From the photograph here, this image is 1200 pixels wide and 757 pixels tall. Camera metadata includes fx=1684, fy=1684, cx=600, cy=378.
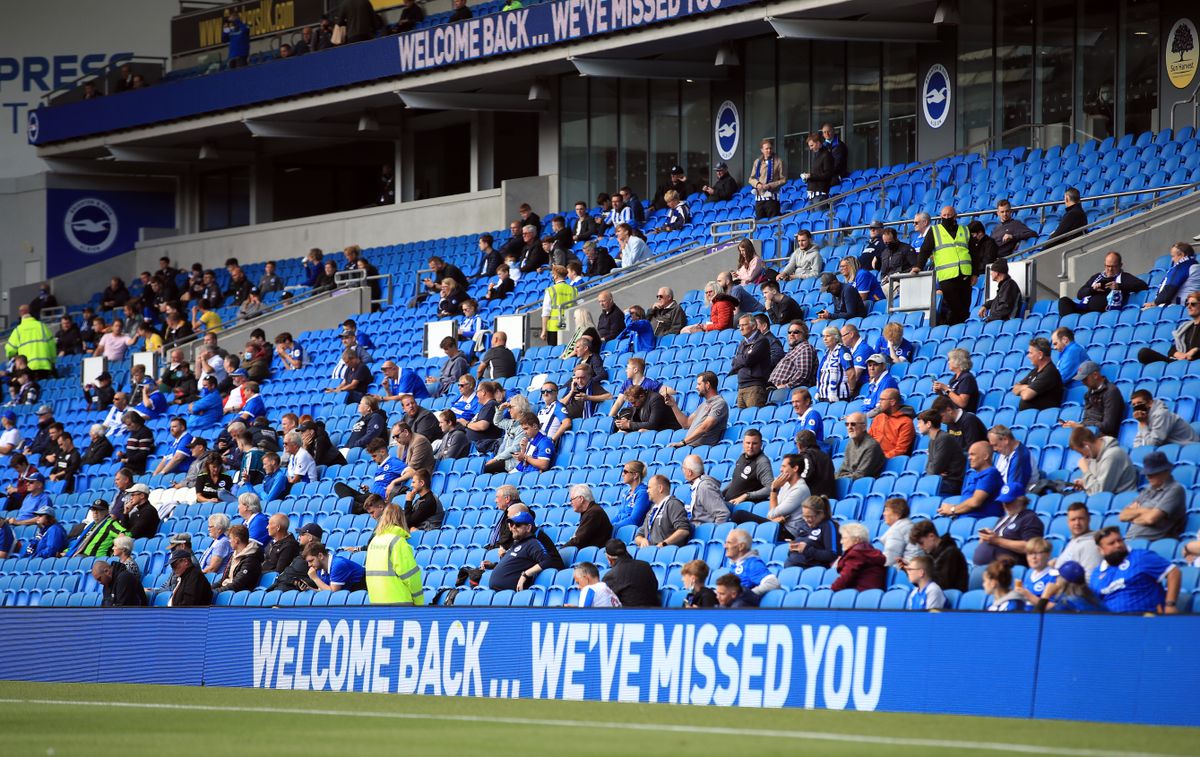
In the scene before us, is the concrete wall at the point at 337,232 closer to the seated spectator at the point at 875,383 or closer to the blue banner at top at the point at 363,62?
the blue banner at top at the point at 363,62

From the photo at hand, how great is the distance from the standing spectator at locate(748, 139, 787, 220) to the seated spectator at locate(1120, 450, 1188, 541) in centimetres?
1139

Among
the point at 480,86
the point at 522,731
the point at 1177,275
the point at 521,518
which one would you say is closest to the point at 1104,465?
the point at 1177,275

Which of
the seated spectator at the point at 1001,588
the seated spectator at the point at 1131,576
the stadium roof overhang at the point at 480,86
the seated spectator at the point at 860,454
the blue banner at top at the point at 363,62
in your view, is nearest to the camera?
the seated spectator at the point at 1131,576

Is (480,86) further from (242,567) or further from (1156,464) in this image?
(1156,464)

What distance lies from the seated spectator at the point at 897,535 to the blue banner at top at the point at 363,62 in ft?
40.9

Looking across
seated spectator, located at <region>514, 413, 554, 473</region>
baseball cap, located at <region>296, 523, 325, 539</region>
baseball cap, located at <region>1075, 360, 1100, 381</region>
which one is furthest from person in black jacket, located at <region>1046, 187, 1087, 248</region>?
baseball cap, located at <region>296, 523, 325, 539</region>

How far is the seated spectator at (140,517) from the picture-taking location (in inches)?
735

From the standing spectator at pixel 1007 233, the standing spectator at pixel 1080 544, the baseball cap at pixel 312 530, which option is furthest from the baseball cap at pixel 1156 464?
the baseball cap at pixel 312 530

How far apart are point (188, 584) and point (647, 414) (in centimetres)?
448

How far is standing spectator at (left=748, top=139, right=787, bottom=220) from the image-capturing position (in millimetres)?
21672

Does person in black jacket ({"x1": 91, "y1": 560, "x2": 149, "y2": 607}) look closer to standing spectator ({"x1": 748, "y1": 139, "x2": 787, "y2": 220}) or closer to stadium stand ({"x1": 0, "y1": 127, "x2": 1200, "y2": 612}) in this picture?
stadium stand ({"x1": 0, "y1": 127, "x2": 1200, "y2": 612})

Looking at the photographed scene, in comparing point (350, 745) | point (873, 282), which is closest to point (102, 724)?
point (350, 745)

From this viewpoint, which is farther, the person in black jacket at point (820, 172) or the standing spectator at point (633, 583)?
the person in black jacket at point (820, 172)

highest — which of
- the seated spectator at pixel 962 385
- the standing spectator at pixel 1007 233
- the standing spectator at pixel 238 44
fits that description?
the standing spectator at pixel 238 44
